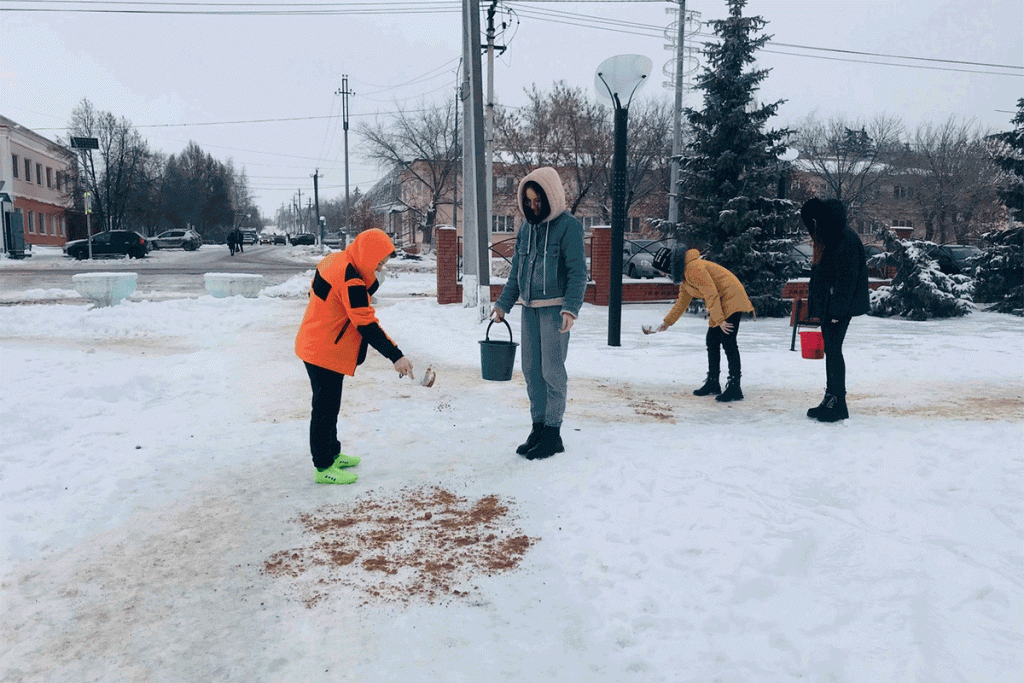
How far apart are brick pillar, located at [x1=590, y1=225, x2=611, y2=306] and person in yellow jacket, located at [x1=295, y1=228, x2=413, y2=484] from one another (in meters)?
11.9

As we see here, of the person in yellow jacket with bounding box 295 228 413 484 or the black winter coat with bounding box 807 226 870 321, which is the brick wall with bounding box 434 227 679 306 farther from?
the person in yellow jacket with bounding box 295 228 413 484

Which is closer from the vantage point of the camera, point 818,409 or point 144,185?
point 818,409

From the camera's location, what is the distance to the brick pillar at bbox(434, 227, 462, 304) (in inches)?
625

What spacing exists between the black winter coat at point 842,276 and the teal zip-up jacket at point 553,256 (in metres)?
2.30

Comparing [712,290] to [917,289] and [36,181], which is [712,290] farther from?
[36,181]

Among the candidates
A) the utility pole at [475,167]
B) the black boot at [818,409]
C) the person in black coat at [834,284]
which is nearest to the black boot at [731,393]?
the black boot at [818,409]

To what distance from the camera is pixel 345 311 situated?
13.9ft

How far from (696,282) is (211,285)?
41.4 feet

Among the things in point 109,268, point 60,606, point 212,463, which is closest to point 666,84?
point 109,268

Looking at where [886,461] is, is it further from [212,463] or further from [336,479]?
[212,463]

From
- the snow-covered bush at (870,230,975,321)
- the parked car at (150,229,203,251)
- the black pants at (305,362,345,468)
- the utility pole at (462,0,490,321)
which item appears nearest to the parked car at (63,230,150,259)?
the parked car at (150,229,203,251)

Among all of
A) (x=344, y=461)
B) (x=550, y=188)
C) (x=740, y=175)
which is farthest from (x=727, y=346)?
(x=740, y=175)

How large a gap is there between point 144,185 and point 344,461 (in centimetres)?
6643

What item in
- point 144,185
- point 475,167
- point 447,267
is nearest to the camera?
point 475,167
